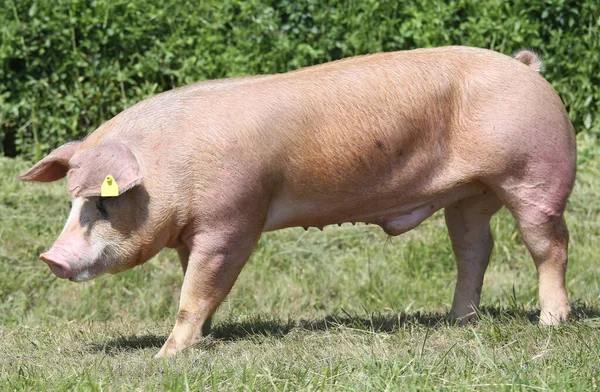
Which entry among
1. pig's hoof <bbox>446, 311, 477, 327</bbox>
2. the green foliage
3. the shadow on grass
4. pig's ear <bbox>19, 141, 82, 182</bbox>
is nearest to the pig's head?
pig's ear <bbox>19, 141, 82, 182</bbox>

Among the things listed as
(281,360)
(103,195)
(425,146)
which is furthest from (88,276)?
(425,146)

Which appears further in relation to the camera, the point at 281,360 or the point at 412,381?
the point at 281,360

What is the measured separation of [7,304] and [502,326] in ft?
12.7

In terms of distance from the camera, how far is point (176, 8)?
31.3ft

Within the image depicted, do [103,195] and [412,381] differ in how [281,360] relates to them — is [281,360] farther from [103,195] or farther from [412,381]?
[103,195]

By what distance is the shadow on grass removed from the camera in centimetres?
535

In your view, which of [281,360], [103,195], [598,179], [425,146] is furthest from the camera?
[598,179]

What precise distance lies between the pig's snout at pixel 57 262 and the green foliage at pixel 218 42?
4.30 metres

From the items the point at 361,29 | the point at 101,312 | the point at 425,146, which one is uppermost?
the point at 425,146

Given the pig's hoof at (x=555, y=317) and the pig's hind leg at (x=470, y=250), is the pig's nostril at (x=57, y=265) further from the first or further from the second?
the pig's hoof at (x=555, y=317)

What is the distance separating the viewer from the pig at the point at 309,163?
513cm

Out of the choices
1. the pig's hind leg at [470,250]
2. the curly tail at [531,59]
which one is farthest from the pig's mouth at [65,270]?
the curly tail at [531,59]

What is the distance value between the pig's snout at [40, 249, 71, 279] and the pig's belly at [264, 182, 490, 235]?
3.29ft

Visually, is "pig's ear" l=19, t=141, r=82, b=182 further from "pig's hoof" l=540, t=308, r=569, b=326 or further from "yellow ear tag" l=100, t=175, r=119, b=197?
"pig's hoof" l=540, t=308, r=569, b=326
